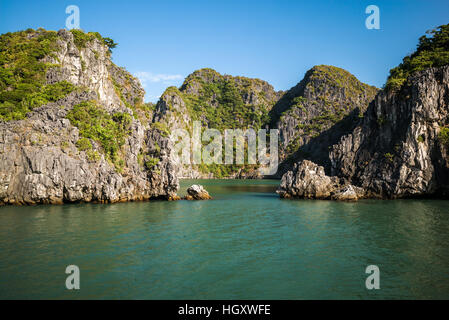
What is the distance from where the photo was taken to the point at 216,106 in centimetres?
16850

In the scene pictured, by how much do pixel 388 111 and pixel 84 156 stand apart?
4710 cm

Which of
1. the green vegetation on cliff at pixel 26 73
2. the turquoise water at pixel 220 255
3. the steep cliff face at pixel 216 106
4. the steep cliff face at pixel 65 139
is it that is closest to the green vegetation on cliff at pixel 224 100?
the steep cliff face at pixel 216 106

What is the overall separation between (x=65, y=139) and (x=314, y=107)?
426 ft

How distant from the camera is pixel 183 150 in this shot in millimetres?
125438

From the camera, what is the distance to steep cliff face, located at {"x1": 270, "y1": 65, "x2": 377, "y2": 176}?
13438cm

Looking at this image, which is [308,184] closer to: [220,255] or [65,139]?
[220,255]

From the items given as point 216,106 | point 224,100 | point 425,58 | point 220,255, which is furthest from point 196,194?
point 224,100

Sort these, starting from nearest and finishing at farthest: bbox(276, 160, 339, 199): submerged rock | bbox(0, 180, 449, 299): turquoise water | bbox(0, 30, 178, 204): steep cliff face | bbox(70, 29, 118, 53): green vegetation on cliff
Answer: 1. bbox(0, 180, 449, 299): turquoise water
2. bbox(0, 30, 178, 204): steep cliff face
3. bbox(276, 160, 339, 199): submerged rock
4. bbox(70, 29, 118, 53): green vegetation on cliff

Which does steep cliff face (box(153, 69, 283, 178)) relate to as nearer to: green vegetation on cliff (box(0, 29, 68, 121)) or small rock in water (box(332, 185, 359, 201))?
green vegetation on cliff (box(0, 29, 68, 121))

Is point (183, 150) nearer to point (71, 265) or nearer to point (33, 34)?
point (33, 34)

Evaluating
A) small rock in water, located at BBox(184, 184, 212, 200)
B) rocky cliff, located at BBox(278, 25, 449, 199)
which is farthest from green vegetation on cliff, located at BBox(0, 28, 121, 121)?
rocky cliff, located at BBox(278, 25, 449, 199)

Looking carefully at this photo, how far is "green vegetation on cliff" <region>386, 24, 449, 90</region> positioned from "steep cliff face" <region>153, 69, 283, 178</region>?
288 feet

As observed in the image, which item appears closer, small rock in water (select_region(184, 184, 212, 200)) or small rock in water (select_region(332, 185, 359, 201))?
small rock in water (select_region(332, 185, 359, 201))
